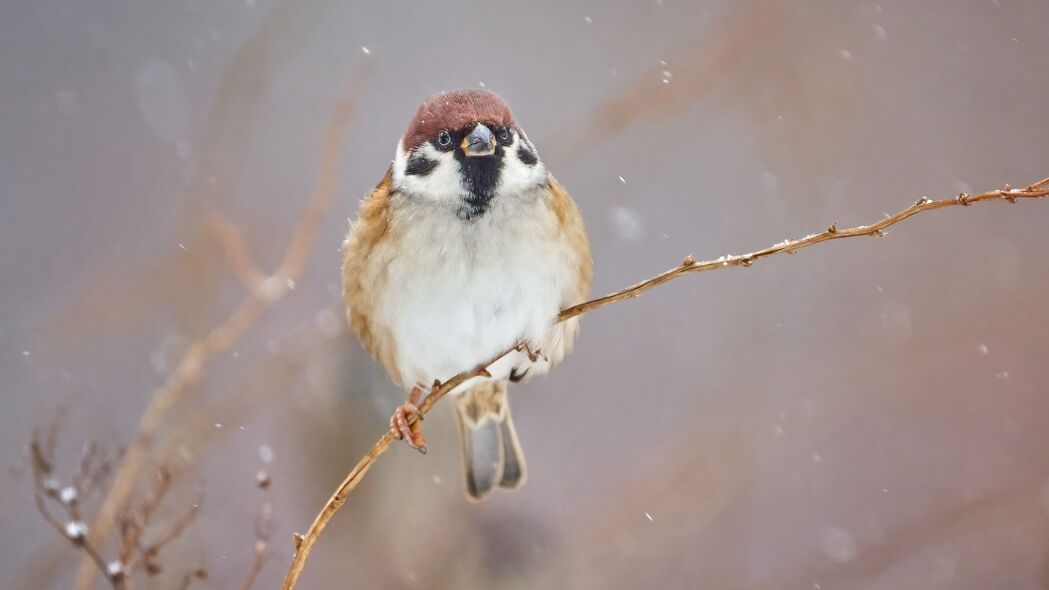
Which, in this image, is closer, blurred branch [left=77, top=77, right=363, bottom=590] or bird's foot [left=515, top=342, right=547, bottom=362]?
blurred branch [left=77, top=77, right=363, bottom=590]

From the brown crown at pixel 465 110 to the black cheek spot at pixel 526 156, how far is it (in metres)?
0.11

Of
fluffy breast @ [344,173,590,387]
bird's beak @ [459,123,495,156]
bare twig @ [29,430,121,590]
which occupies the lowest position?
fluffy breast @ [344,173,590,387]

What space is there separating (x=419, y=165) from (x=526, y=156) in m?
0.24

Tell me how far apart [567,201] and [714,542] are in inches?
83.6

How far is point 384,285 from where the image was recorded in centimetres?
241

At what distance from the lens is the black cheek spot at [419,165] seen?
2262 millimetres

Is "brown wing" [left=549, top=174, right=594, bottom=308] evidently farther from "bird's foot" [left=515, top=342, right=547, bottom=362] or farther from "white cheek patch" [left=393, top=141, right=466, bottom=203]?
"white cheek patch" [left=393, top=141, right=466, bottom=203]

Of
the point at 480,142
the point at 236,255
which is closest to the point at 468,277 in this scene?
the point at 480,142

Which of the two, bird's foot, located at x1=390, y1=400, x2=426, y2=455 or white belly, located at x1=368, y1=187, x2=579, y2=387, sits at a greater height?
white belly, located at x1=368, y1=187, x2=579, y2=387

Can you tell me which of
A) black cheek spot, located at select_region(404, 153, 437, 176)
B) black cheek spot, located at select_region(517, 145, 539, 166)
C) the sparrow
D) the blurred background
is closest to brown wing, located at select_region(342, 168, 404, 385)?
the sparrow

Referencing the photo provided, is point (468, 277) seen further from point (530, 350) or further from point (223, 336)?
point (223, 336)

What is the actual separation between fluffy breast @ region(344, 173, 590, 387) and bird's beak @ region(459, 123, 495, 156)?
232mm

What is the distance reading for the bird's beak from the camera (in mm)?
2049

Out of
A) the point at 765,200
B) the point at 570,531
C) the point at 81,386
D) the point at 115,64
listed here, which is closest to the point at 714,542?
the point at 570,531
